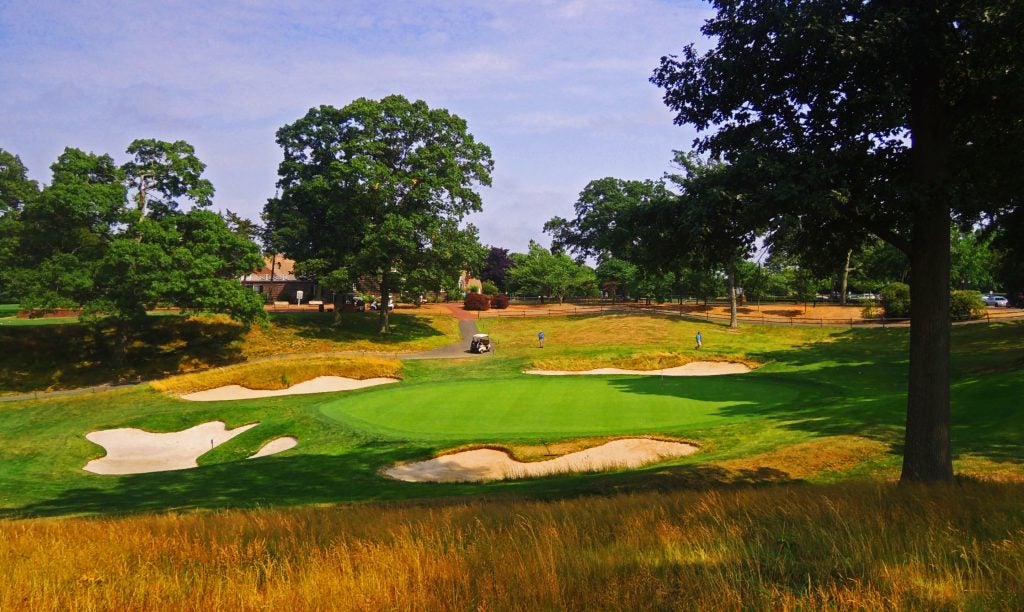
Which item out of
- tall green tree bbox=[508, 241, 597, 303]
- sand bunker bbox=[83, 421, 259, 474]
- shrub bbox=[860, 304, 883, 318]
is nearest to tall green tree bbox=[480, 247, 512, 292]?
tall green tree bbox=[508, 241, 597, 303]

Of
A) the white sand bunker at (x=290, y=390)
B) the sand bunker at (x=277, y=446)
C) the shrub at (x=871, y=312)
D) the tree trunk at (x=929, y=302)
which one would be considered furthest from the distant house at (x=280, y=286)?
the tree trunk at (x=929, y=302)

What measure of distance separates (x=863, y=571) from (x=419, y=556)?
3.75m

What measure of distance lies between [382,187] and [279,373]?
2030 centimetres

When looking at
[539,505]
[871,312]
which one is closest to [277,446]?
[539,505]

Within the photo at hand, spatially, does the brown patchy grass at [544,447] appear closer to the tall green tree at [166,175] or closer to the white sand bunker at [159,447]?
the white sand bunker at [159,447]

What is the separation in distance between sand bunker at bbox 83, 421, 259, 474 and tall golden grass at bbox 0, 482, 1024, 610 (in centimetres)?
1669

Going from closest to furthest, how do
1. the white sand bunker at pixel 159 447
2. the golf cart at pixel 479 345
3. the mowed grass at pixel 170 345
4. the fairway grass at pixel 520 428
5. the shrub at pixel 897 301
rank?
the fairway grass at pixel 520 428 < the white sand bunker at pixel 159 447 < the mowed grass at pixel 170 345 < the golf cart at pixel 479 345 < the shrub at pixel 897 301

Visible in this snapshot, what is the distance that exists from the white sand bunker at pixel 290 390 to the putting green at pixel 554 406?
5.07 meters

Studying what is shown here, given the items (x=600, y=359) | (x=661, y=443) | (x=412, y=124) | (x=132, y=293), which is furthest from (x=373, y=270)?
(x=661, y=443)

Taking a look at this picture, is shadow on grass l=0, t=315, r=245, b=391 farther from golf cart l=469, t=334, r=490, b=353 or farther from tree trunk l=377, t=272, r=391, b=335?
golf cart l=469, t=334, r=490, b=353

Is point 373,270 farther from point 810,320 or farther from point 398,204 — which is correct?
point 810,320

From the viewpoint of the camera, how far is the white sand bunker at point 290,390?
34344 millimetres

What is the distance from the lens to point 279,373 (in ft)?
121

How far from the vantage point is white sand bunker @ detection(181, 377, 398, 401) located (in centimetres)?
3434
